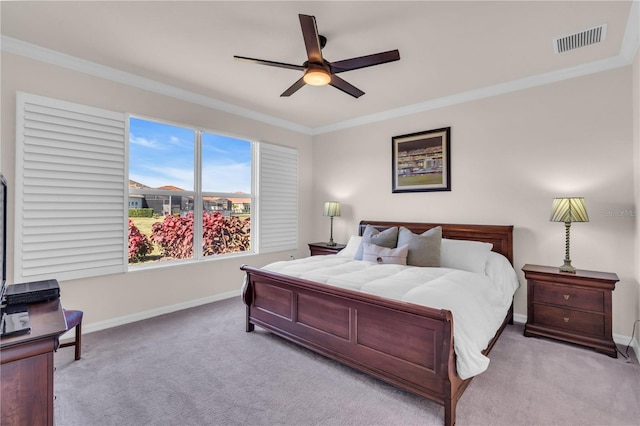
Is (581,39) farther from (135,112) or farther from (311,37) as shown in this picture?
(135,112)

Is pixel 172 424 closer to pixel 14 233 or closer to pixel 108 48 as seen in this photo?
pixel 14 233

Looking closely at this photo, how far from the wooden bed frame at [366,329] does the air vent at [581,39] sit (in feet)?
8.50

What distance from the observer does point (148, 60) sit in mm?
3002

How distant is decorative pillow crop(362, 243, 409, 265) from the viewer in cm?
324

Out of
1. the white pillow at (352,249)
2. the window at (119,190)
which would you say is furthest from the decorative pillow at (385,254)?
the window at (119,190)

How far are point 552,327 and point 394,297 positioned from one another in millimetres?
1939

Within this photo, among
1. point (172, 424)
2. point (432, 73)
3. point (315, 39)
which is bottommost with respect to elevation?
point (172, 424)

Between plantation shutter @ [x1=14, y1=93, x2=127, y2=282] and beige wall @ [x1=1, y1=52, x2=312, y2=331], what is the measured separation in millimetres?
87

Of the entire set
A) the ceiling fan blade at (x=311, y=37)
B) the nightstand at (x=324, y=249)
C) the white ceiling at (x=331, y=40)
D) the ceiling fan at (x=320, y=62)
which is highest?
the white ceiling at (x=331, y=40)

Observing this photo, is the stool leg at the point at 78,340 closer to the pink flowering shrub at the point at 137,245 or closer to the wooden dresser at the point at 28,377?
the pink flowering shrub at the point at 137,245

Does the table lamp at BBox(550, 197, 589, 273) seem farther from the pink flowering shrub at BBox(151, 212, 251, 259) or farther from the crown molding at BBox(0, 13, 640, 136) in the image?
the pink flowering shrub at BBox(151, 212, 251, 259)

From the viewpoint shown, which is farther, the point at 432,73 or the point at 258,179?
the point at 258,179

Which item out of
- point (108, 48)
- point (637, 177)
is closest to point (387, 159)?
point (637, 177)

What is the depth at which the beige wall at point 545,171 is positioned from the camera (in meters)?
2.93
